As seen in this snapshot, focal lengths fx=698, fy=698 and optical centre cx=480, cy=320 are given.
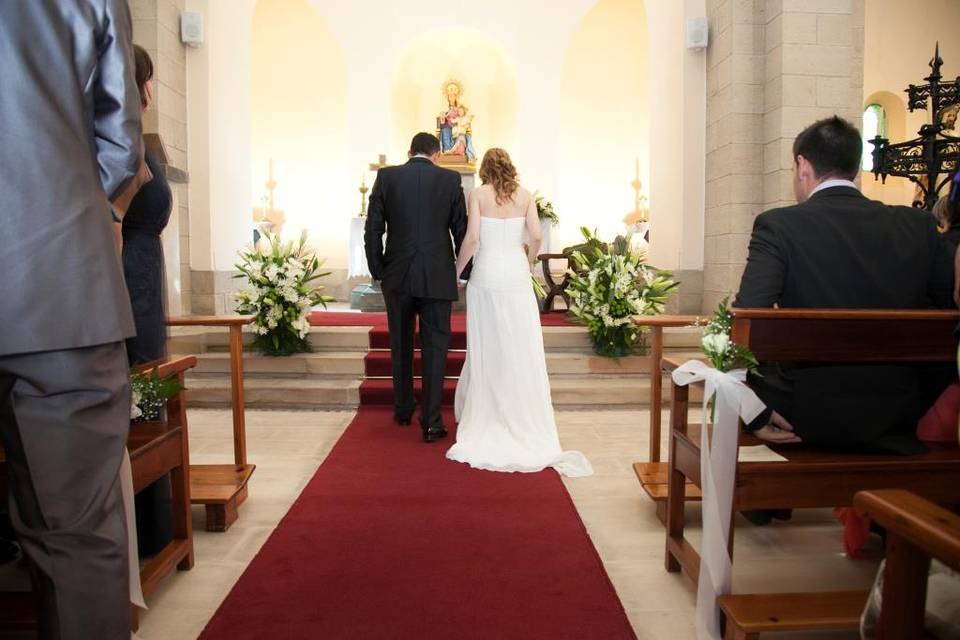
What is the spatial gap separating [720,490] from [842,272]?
91 cm

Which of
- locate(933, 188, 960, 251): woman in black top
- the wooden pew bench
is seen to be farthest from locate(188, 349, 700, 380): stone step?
locate(933, 188, 960, 251): woman in black top

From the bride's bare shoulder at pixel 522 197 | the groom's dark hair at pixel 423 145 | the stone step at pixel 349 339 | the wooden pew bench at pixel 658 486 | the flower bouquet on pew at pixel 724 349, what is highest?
the groom's dark hair at pixel 423 145

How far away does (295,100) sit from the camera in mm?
11672

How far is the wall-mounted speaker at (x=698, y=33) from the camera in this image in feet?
25.8

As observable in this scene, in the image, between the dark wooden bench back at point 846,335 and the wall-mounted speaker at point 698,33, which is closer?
the dark wooden bench back at point 846,335

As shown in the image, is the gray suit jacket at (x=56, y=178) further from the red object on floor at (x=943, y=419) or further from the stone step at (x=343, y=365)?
the stone step at (x=343, y=365)

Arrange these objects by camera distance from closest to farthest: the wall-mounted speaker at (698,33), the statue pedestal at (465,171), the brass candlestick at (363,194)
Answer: the wall-mounted speaker at (698,33) → the brass candlestick at (363,194) → the statue pedestal at (465,171)

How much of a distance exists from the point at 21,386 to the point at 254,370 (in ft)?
15.8

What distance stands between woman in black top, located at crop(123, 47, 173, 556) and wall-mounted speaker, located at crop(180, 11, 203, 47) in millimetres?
6046

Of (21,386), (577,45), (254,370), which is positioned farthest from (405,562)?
(577,45)

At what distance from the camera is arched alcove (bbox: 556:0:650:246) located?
11625 mm

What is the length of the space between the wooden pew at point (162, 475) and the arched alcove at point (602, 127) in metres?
9.53

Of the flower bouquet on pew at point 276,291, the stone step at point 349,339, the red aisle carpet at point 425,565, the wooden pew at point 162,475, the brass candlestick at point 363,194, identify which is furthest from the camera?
the brass candlestick at point 363,194

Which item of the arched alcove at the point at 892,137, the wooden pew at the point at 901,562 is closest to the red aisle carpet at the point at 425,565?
the wooden pew at the point at 901,562
